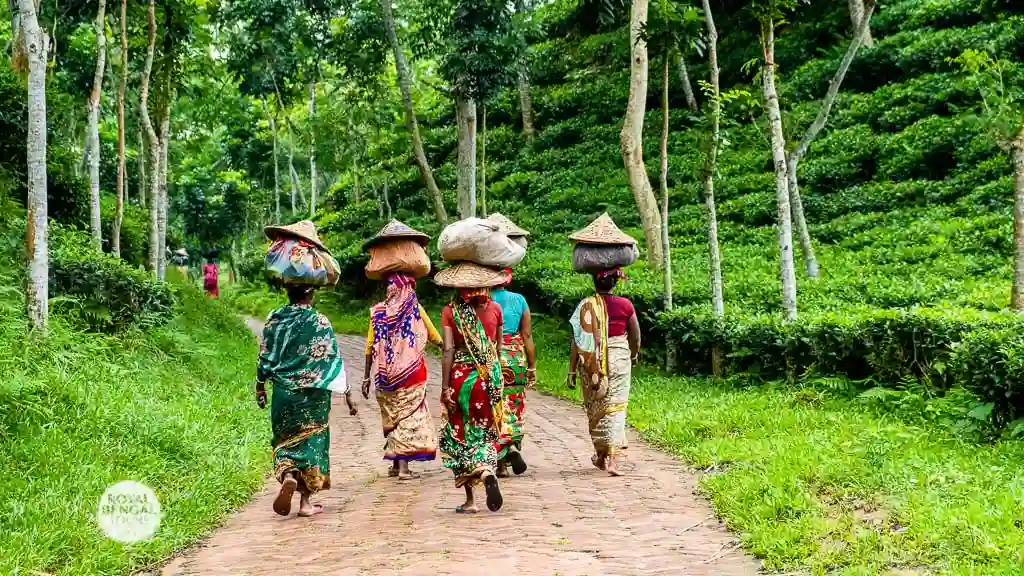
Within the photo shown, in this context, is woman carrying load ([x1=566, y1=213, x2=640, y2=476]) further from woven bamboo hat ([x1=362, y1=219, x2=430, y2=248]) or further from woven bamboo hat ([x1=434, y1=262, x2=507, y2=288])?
woven bamboo hat ([x1=362, y1=219, x2=430, y2=248])

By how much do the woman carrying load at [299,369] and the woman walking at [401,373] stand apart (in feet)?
3.65

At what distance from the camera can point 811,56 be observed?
90.1 feet

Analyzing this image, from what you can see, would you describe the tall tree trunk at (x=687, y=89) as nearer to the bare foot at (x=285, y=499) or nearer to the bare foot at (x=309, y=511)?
the bare foot at (x=309, y=511)

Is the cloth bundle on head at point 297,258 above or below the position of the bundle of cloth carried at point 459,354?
above

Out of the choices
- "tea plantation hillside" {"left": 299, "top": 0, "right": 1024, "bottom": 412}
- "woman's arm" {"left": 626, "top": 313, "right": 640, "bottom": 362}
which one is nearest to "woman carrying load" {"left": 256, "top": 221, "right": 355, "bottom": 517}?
"woman's arm" {"left": 626, "top": 313, "right": 640, "bottom": 362}

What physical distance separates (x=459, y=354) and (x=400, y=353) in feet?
4.10

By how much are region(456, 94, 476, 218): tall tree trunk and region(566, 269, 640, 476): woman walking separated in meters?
11.0

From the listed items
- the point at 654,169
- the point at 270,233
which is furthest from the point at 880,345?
the point at 654,169

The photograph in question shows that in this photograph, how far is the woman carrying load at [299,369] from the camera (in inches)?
257

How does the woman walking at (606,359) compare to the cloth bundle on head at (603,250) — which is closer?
the woman walking at (606,359)

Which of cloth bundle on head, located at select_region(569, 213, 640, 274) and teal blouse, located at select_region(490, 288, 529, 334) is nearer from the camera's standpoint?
cloth bundle on head, located at select_region(569, 213, 640, 274)

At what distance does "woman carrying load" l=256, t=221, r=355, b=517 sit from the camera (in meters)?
6.52

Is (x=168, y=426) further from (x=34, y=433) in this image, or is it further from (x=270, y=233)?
(x=270, y=233)

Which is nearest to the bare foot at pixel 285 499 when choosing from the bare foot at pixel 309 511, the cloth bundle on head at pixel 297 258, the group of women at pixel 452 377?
the group of women at pixel 452 377
